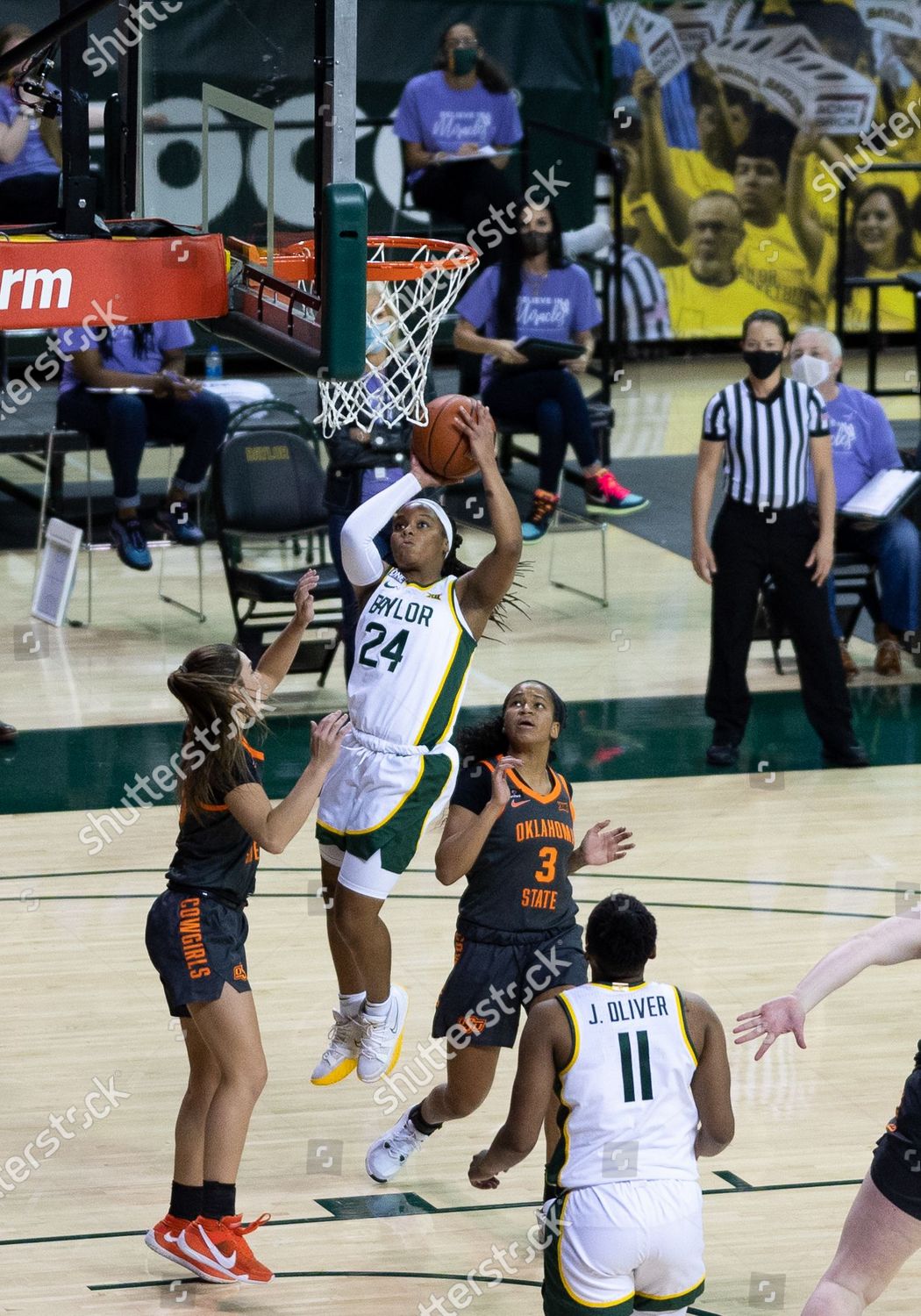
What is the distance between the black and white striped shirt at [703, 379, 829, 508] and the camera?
9.34m

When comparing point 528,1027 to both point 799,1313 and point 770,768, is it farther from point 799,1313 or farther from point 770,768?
point 770,768

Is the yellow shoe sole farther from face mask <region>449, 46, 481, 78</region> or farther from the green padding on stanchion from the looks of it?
face mask <region>449, 46, 481, 78</region>

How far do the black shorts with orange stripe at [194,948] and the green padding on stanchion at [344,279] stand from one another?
1.40 meters

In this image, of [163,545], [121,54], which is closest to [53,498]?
[163,545]

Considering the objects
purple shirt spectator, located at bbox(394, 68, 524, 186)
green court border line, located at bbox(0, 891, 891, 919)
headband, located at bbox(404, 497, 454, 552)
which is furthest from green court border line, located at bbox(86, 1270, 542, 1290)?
purple shirt spectator, located at bbox(394, 68, 524, 186)

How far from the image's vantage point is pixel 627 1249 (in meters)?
4.28

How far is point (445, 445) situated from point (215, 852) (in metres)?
1.59

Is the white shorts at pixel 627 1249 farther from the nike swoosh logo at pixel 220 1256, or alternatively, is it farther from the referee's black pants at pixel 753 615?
the referee's black pants at pixel 753 615

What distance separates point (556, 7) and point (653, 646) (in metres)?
7.81

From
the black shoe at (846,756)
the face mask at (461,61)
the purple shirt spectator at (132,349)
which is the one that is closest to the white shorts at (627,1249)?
the black shoe at (846,756)

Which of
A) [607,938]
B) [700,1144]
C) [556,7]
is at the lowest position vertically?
[700,1144]

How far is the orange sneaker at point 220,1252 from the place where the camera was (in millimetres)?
5250

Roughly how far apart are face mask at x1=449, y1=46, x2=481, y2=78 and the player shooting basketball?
8633 millimetres

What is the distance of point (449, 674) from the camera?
20.2 feet
